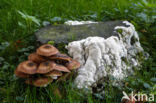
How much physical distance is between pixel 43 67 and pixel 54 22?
1962mm

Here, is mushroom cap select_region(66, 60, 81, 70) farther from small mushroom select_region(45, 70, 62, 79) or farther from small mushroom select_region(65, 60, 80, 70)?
small mushroom select_region(45, 70, 62, 79)

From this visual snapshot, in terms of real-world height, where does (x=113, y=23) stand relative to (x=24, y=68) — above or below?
above

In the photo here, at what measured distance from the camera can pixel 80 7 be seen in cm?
532

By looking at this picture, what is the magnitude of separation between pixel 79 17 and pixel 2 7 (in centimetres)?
197

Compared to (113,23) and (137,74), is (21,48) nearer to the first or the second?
(113,23)

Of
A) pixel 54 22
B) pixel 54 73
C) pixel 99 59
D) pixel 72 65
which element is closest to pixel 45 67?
pixel 54 73

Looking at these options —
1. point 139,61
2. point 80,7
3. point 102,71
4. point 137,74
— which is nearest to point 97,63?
point 102,71

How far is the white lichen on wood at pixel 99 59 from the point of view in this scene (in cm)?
311

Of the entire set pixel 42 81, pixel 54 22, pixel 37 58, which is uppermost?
pixel 54 22

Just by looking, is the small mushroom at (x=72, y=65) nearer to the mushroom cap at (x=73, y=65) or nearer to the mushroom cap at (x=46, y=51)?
the mushroom cap at (x=73, y=65)

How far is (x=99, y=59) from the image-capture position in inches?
126

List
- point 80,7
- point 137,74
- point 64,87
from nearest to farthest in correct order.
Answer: point 64,87 < point 137,74 < point 80,7

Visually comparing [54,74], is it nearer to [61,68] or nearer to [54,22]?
[61,68]

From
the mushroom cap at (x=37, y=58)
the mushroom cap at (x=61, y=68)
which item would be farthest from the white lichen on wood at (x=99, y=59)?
the mushroom cap at (x=37, y=58)
